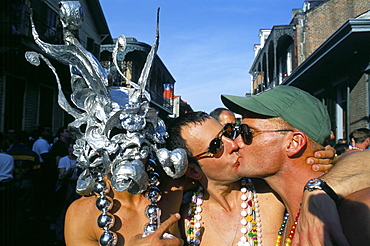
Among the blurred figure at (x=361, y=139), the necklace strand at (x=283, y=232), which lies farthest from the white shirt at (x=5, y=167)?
the blurred figure at (x=361, y=139)

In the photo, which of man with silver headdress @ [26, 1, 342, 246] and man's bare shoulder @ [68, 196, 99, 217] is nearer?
man with silver headdress @ [26, 1, 342, 246]

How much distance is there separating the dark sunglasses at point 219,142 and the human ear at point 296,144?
45 centimetres

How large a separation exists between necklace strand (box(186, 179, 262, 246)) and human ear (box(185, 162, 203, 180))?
135 millimetres

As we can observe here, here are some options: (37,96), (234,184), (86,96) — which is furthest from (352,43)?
(37,96)

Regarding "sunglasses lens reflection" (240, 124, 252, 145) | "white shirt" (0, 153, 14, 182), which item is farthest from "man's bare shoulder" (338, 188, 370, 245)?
"white shirt" (0, 153, 14, 182)

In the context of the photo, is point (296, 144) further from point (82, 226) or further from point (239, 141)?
point (82, 226)

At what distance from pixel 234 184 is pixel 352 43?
7.78 metres

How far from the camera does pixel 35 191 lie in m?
6.82

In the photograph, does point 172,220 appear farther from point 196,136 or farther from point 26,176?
point 26,176

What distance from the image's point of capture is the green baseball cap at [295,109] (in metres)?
1.94

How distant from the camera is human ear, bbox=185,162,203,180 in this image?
229 centimetres

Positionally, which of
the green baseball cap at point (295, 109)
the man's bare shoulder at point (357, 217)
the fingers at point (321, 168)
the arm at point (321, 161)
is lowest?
the man's bare shoulder at point (357, 217)

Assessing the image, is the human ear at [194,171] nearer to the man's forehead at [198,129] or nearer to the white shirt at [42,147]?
the man's forehead at [198,129]

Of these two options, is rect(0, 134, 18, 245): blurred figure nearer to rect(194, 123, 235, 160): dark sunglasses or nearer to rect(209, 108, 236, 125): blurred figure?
rect(209, 108, 236, 125): blurred figure
